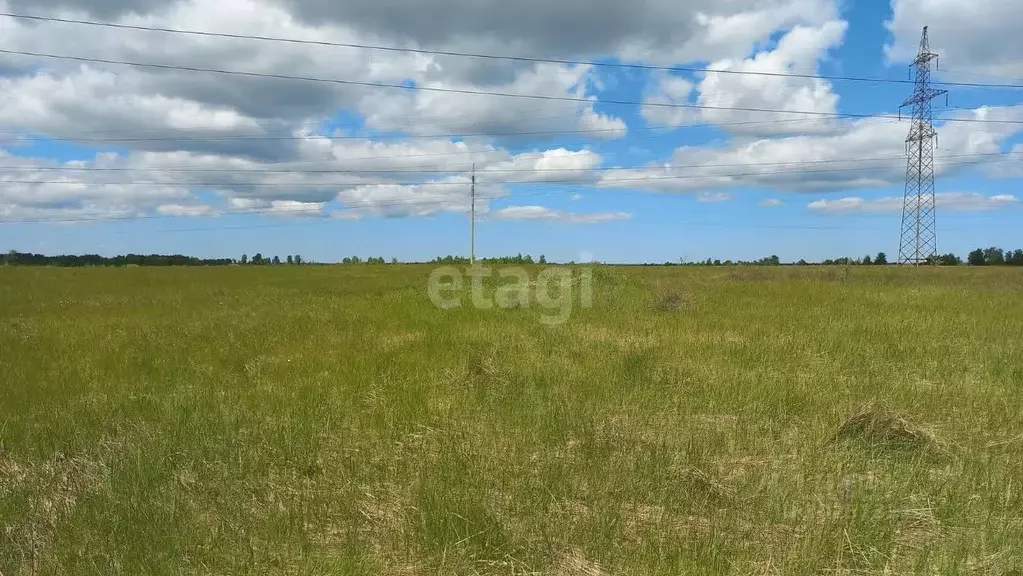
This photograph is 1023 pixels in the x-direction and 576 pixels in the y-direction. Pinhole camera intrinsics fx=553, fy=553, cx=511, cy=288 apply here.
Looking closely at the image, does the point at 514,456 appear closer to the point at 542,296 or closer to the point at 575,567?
the point at 575,567

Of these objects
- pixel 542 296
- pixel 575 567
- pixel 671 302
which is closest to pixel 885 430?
pixel 575 567

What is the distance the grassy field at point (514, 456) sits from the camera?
3311 mm

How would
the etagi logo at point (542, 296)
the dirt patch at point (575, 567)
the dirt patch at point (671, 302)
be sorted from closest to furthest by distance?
1. the dirt patch at point (575, 567)
2. the dirt patch at point (671, 302)
3. the etagi logo at point (542, 296)

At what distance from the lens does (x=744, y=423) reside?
5891mm

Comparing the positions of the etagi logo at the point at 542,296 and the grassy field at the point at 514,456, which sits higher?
the etagi logo at the point at 542,296

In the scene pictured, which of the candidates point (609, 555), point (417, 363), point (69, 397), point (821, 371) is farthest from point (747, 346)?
point (69, 397)

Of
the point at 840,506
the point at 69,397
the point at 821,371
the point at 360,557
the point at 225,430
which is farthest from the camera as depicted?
the point at 821,371

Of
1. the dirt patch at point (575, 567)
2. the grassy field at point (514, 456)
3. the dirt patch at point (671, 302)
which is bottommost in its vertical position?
the dirt patch at point (575, 567)

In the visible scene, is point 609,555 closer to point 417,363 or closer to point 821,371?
point 417,363

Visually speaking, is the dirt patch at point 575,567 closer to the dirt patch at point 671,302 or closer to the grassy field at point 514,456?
the grassy field at point 514,456

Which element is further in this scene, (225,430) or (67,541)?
(225,430)

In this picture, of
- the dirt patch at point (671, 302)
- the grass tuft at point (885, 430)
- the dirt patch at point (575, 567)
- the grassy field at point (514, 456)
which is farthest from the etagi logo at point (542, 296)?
the dirt patch at point (575, 567)

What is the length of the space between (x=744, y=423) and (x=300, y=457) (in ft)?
14.6

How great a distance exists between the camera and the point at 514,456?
4.80m
